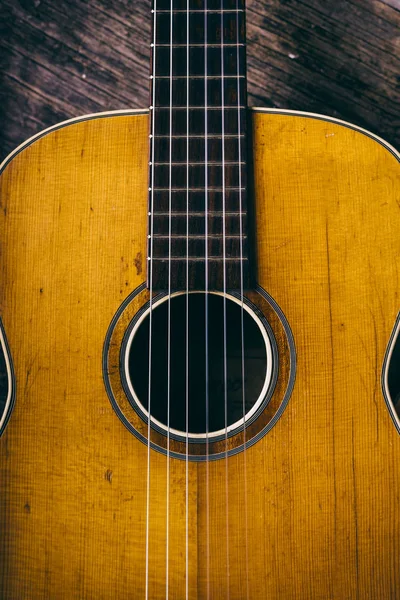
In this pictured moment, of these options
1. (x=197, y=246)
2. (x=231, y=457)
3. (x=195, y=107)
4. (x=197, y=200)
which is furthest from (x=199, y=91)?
(x=231, y=457)

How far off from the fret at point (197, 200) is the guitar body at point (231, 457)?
0.05m

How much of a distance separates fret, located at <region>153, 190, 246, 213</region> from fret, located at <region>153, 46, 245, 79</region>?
0.28 metres

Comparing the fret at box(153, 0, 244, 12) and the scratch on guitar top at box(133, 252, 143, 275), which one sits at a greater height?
the fret at box(153, 0, 244, 12)

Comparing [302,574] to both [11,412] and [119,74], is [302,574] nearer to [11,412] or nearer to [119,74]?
[11,412]

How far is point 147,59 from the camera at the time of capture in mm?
1731

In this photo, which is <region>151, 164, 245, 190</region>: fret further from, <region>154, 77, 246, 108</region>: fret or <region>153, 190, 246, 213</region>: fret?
<region>154, 77, 246, 108</region>: fret

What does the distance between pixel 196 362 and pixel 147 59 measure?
1009 millimetres

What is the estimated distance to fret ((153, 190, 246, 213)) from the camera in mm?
1207

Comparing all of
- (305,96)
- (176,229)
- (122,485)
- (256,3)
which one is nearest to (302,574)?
(122,485)

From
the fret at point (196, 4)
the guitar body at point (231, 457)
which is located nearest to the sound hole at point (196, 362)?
the guitar body at point (231, 457)

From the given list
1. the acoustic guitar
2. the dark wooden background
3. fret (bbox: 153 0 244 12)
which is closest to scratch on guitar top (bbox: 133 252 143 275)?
the acoustic guitar

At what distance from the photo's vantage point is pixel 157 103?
4.05 ft

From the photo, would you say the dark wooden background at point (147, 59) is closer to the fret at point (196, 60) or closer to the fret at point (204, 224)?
the fret at point (196, 60)

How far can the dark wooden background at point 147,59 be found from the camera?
5.60ft
